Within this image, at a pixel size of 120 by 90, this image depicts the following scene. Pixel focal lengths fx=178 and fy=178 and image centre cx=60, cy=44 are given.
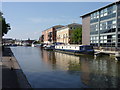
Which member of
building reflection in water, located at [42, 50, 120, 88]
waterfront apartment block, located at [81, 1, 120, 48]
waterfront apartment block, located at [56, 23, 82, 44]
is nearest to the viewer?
building reflection in water, located at [42, 50, 120, 88]

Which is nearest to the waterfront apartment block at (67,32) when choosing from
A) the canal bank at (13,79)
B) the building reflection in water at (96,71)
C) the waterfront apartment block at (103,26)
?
the waterfront apartment block at (103,26)

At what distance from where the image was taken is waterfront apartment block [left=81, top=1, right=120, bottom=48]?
43.4m

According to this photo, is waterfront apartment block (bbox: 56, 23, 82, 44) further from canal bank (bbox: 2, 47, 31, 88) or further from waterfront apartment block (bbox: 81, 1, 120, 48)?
canal bank (bbox: 2, 47, 31, 88)

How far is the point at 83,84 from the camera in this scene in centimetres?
1459

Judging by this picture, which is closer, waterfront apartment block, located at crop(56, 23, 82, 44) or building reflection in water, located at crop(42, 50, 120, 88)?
building reflection in water, located at crop(42, 50, 120, 88)

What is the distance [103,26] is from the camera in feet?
161

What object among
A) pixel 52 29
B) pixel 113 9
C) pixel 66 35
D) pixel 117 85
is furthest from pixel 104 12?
pixel 52 29

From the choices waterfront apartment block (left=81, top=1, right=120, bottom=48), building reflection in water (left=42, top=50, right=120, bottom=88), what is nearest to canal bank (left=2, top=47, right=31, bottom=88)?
building reflection in water (left=42, top=50, right=120, bottom=88)

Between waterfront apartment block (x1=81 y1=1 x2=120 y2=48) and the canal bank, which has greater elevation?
waterfront apartment block (x1=81 y1=1 x2=120 y2=48)

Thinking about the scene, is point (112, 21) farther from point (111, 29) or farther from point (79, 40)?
point (79, 40)

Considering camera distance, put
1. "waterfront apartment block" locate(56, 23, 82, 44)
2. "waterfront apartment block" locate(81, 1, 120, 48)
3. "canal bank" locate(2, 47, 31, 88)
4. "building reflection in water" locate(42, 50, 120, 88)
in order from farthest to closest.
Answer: "waterfront apartment block" locate(56, 23, 82, 44) → "waterfront apartment block" locate(81, 1, 120, 48) → "building reflection in water" locate(42, 50, 120, 88) → "canal bank" locate(2, 47, 31, 88)

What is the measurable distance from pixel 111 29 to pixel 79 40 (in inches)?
1062

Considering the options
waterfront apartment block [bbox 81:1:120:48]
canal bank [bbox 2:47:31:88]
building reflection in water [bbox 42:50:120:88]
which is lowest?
building reflection in water [bbox 42:50:120:88]

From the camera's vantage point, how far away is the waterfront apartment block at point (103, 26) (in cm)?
4344
